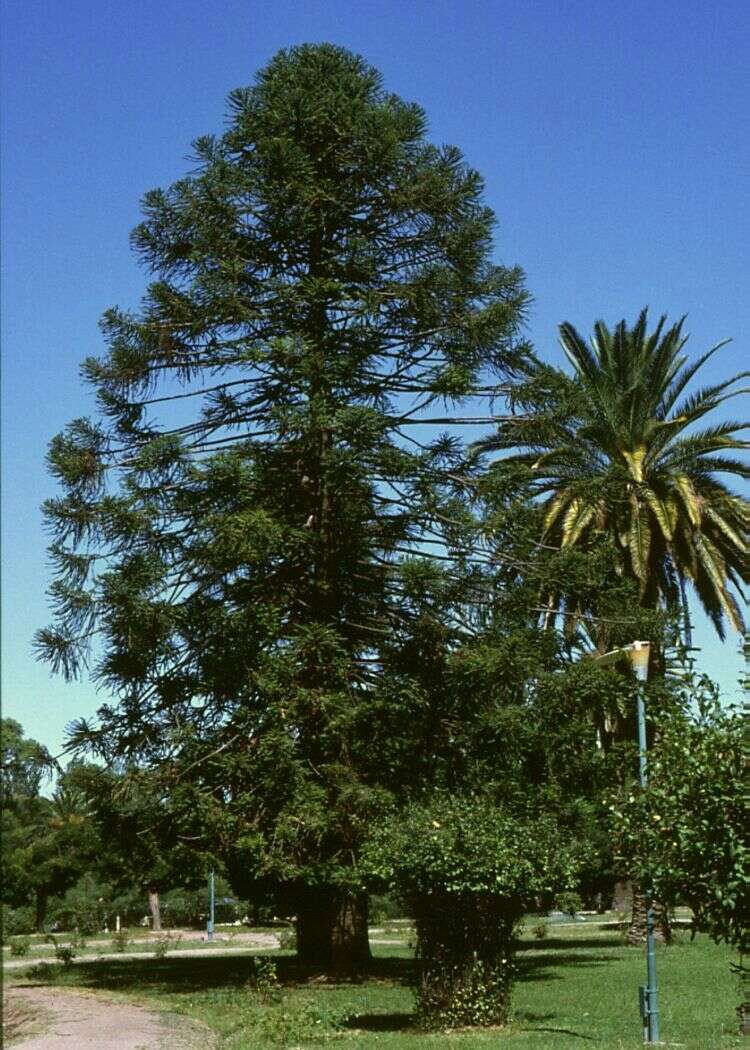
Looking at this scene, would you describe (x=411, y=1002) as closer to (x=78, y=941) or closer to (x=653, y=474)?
(x=653, y=474)

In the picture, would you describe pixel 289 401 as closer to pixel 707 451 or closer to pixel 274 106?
pixel 274 106

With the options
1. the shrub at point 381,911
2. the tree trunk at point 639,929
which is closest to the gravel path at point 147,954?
the shrub at point 381,911

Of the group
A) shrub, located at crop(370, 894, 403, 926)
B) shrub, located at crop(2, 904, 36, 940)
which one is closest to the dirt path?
shrub, located at crop(370, 894, 403, 926)

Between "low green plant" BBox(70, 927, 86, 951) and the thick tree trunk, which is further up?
the thick tree trunk

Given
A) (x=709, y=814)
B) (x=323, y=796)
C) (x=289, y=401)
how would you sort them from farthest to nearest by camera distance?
(x=289, y=401) < (x=323, y=796) < (x=709, y=814)

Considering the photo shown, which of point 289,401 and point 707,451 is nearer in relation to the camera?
point 289,401

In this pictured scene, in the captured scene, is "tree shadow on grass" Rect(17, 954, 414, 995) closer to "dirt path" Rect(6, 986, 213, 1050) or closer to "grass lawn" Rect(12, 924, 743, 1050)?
"grass lawn" Rect(12, 924, 743, 1050)

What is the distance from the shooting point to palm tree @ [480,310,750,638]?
28359 millimetres

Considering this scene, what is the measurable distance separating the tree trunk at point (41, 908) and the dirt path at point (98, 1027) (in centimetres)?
3175

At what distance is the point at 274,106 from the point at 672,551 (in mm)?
13781

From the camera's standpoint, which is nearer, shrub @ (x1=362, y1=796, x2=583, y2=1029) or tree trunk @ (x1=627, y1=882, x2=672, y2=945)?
shrub @ (x1=362, y1=796, x2=583, y2=1029)

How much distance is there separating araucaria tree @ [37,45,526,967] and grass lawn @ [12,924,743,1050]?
1.88 meters

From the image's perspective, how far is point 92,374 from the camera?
23750mm

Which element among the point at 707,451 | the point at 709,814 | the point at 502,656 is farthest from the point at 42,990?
the point at 707,451
